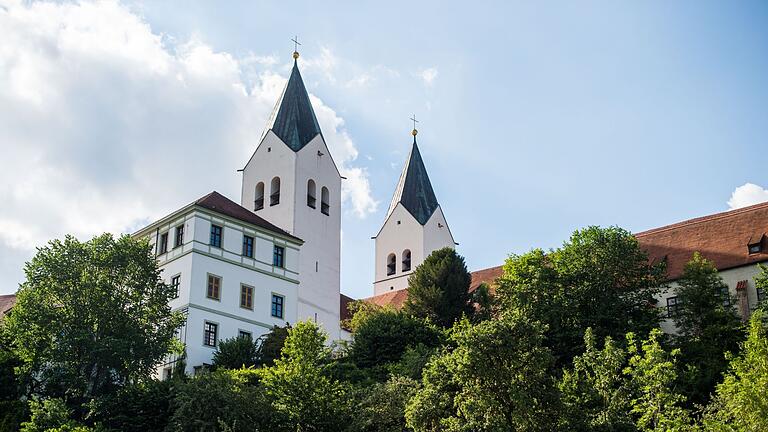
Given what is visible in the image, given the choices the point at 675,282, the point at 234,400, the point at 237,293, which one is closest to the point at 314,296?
the point at 237,293

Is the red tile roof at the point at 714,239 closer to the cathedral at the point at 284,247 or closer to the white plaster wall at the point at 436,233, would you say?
the cathedral at the point at 284,247

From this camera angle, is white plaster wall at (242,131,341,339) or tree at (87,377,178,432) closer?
tree at (87,377,178,432)

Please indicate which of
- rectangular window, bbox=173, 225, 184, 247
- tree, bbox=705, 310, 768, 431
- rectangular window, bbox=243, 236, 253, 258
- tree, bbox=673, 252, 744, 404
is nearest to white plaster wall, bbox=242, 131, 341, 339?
rectangular window, bbox=243, 236, 253, 258

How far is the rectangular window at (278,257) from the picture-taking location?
5357cm

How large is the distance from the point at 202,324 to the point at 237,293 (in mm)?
2839

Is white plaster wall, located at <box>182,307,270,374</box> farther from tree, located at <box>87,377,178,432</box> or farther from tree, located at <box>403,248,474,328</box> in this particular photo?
tree, located at <box>403,248,474,328</box>

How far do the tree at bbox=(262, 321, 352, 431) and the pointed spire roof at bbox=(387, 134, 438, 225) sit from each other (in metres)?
40.4

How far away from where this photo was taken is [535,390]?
1099 inches

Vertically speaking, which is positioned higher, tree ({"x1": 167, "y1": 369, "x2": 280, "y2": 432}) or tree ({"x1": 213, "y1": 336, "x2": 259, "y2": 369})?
tree ({"x1": 213, "y1": 336, "x2": 259, "y2": 369})

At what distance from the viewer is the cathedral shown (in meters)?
49.3

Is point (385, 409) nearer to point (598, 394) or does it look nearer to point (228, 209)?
point (598, 394)

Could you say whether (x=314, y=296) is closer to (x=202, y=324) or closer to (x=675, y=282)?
(x=202, y=324)

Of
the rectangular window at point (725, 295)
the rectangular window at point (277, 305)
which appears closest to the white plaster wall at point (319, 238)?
the rectangular window at point (277, 305)

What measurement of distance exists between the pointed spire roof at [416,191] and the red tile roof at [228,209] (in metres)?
22.6
